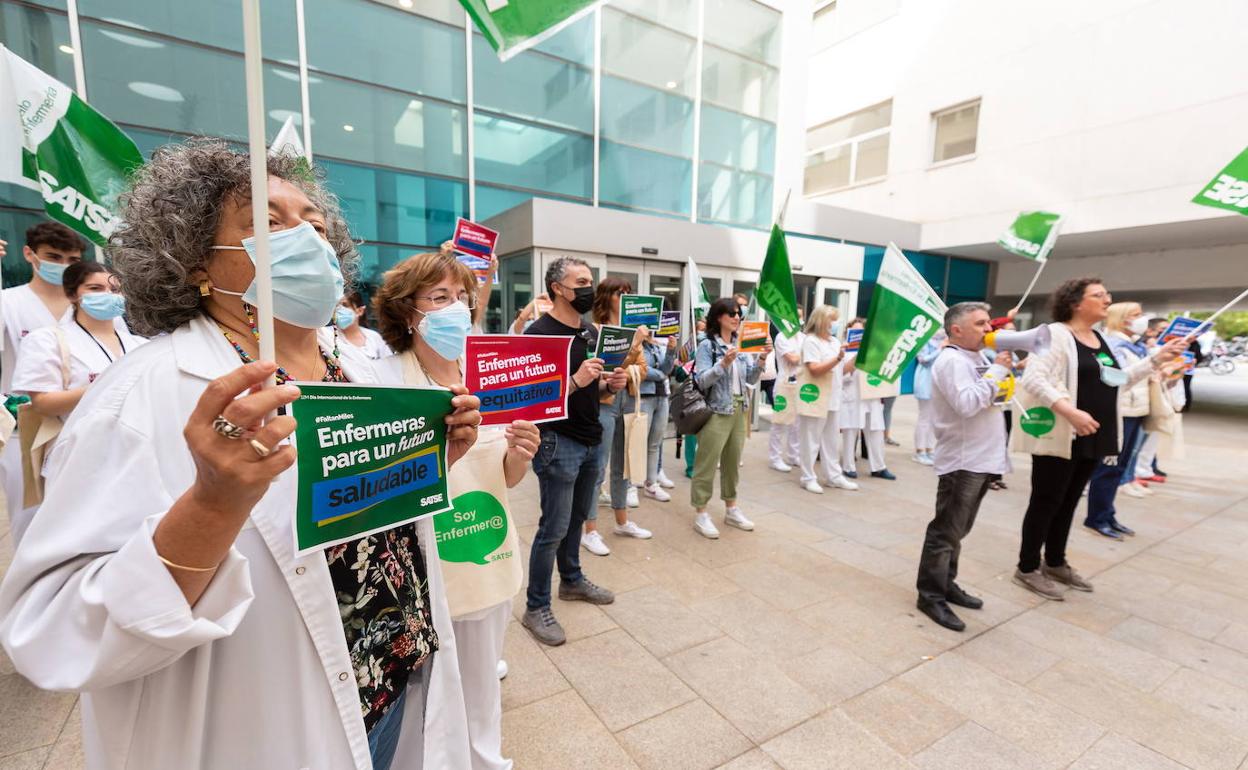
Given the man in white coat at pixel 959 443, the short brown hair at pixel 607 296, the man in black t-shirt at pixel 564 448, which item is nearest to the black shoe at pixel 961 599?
the man in white coat at pixel 959 443

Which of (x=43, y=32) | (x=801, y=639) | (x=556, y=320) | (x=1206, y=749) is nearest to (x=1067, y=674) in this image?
(x=1206, y=749)

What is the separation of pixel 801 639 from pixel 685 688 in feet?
2.94

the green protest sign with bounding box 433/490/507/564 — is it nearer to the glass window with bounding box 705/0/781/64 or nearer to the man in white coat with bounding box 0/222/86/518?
the man in white coat with bounding box 0/222/86/518

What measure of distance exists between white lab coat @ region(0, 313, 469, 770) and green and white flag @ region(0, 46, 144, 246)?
3.20 metres

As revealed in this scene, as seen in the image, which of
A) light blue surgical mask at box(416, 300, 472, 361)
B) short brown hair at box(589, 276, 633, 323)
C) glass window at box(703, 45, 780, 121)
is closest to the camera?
light blue surgical mask at box(416, 300, 472, 361)

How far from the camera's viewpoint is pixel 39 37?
752 cm

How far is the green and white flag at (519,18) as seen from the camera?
154 cm

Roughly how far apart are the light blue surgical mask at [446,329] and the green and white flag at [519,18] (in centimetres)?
91

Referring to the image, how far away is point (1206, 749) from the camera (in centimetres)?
246

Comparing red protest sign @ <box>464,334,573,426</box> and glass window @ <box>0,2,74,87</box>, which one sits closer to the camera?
red protest sign @ <box>464,334,573,426</box>

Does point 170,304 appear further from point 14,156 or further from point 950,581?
point 950,581

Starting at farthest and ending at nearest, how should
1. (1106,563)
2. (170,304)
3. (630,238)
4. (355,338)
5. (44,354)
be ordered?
(630,238) < (355,338) < (1106,563) < (44,354) < (170,304)

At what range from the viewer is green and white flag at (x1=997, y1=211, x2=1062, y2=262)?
8.58 m

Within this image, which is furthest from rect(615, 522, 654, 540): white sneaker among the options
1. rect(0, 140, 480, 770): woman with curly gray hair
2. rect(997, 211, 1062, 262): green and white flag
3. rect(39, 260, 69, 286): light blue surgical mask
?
rect(997, 211, 1062, 262): green and white flag
